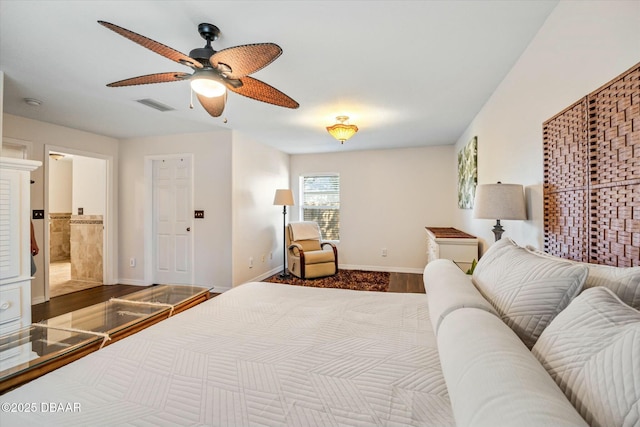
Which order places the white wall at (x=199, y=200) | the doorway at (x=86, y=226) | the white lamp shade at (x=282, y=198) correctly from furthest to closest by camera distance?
the white lamp shade at (x=282, y=198)
the doorway at (x=86, y=226)
the white wall at (x=199, y=200)

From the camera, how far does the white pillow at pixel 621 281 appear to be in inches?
31.7

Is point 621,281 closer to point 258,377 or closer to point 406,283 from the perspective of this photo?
point 258,377

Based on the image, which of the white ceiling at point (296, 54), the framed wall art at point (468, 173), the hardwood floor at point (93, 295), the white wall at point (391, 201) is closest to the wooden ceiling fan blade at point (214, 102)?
the white ceiling at point (296, 54)

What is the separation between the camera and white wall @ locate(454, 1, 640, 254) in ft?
3.65

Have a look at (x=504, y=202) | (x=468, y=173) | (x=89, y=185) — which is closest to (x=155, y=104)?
(x=89, y=185)

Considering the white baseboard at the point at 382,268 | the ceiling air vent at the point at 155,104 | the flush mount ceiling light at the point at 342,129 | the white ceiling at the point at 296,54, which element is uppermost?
the ceiling air vent at the point at 155,104

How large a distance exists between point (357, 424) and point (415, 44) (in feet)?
7.20

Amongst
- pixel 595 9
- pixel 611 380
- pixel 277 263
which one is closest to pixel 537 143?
pixel 595 9

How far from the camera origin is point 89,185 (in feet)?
15.1

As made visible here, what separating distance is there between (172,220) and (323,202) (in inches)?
113

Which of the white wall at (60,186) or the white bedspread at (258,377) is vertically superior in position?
the white wall at (60,186)

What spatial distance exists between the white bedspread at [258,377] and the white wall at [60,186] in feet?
23.9

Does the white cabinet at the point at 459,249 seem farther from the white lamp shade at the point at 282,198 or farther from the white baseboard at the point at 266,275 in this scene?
the white baseboard at the point at 266,275

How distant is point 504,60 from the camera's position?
2113mm
